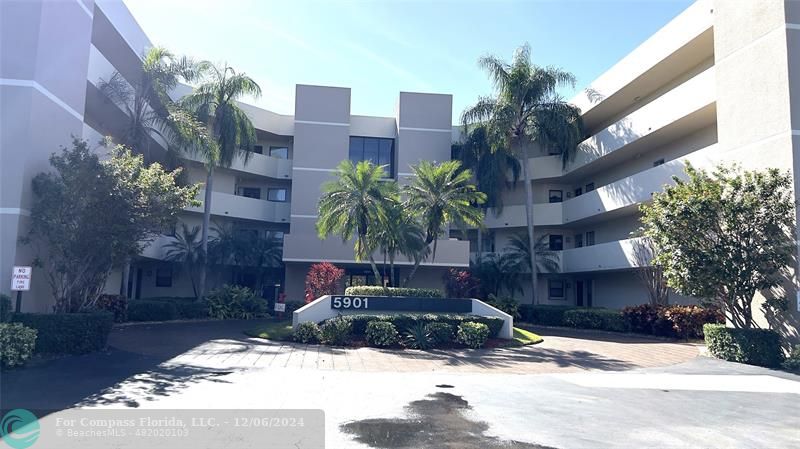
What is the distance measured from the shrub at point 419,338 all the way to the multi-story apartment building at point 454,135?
1068cm

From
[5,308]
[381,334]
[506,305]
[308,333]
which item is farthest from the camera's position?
[506,305]

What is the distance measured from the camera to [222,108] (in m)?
28.2

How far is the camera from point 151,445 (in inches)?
273

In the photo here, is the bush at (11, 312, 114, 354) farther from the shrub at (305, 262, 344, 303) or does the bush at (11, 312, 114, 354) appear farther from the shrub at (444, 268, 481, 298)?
the shrub at (444, 268, 481, 298)

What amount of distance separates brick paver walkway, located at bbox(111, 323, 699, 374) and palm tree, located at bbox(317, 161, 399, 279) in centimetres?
606

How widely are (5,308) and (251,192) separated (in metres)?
22.6

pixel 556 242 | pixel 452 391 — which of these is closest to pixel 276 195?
pixel 556 242

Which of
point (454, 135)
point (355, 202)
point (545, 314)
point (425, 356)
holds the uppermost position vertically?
point (454, 135)

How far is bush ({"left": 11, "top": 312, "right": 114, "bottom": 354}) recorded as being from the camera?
13.7 metres

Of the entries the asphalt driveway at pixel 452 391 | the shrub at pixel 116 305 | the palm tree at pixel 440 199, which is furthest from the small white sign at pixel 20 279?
the palm tree at pixel 440 199

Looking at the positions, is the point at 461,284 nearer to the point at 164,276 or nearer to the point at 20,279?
the point at 164,276

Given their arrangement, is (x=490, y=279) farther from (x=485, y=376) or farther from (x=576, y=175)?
(x=485, y=376)

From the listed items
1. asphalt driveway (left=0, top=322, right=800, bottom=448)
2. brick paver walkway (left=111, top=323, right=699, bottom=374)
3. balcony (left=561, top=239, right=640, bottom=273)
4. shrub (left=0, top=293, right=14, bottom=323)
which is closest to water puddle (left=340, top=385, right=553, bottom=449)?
asphalt driveway (left=0, top=322, right=800, bottom=448)

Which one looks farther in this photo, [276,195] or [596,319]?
[276,195]
